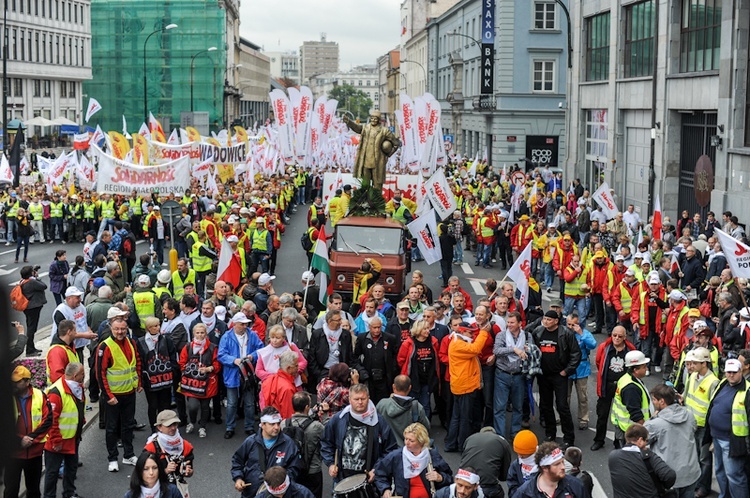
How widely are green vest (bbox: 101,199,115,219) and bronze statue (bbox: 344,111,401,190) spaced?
8.63m

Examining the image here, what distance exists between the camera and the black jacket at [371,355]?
10.8m

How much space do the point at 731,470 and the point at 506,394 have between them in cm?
270

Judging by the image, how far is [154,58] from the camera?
294 feet

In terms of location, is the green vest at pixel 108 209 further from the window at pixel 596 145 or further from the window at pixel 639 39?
the window at pixel 596 145

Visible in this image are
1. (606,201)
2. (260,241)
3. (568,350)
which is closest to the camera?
(568,350)

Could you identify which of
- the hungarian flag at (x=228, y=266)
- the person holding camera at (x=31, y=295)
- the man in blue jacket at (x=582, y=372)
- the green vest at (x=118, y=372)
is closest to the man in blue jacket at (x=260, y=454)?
the green vest at (x=118, y=372)

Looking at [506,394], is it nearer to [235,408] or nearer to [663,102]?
[235,408]

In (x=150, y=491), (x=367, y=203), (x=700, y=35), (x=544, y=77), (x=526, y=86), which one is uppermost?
(x=544, y=77)

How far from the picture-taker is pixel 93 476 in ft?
32.7

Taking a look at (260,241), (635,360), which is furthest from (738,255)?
(260,241)

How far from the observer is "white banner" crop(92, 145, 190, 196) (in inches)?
883

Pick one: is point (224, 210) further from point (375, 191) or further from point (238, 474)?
point (238, 474)

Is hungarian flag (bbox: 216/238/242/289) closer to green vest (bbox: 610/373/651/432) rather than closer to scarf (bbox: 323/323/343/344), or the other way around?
scarf (bbox: 323/323/343/344)

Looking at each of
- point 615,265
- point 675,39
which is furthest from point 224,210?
point 675,39
